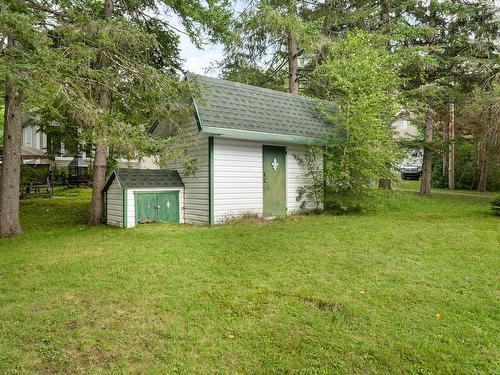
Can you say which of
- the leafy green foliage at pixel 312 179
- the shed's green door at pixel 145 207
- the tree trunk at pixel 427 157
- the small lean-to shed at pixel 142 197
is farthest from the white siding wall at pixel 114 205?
the tree trunk at pixel 427 157

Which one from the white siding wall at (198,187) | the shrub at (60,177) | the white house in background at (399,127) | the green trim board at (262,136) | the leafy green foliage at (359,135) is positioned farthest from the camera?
the shrub at (60,177)

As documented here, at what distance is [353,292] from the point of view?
400cm

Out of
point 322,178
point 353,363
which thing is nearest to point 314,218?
point 322,178

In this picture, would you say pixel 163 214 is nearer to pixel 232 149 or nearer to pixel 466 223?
pixel 232 149

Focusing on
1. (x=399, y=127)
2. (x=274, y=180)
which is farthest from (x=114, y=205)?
(x=399, y=127)

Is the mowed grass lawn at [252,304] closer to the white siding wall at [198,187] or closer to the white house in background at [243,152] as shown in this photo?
the white siding wall at [198,187]

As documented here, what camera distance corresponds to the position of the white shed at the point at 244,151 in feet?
28.8

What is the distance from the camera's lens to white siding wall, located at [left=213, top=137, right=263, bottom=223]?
350 inches

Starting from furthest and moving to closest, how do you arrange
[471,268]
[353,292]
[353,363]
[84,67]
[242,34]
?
[242,34] < [84,67] < [471,268] < [353,292] < [353,363]

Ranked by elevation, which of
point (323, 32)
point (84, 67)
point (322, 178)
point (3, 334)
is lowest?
point (3, 334)

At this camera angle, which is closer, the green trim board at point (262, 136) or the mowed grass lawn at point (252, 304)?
the mowed grass lawn at point (252, 304)

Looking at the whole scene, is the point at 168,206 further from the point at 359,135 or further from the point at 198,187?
the point at 359,135

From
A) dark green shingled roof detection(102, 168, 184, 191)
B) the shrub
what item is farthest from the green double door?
the shrub

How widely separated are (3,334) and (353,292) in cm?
331
